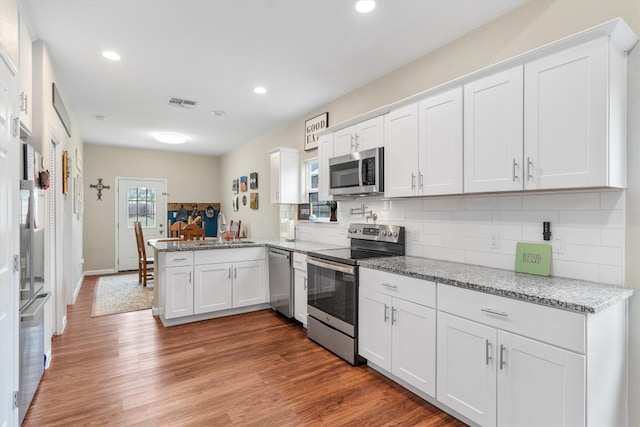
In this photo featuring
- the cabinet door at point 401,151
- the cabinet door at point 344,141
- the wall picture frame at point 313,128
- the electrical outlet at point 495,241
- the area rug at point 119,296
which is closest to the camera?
the electrical outlet at point 495,241

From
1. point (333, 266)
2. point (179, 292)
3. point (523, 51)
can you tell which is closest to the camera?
point (523, 51)

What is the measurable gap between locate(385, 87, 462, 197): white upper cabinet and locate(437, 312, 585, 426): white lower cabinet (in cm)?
98

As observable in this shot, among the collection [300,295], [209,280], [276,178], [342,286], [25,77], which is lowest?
[300,295]

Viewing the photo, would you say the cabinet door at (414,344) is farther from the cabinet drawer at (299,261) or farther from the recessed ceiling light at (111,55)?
the recessed ceiling light at (111,55)

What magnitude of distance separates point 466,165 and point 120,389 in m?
2.89

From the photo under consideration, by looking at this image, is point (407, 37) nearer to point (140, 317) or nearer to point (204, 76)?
point (204, 76)

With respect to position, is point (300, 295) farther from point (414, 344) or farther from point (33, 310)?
point (33, 310)

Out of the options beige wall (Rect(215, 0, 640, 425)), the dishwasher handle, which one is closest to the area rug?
the dishwasher handle

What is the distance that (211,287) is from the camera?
3893 mm

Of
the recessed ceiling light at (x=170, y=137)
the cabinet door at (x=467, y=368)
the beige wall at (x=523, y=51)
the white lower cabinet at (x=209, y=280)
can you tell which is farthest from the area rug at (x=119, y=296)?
the cabinet door at (x=467, y=368)

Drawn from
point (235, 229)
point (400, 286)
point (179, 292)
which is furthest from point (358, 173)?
point (235, 229)

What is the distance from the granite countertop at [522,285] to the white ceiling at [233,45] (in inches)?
71.0

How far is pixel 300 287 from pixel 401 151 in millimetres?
1784

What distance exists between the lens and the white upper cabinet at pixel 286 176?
15.1 ft
